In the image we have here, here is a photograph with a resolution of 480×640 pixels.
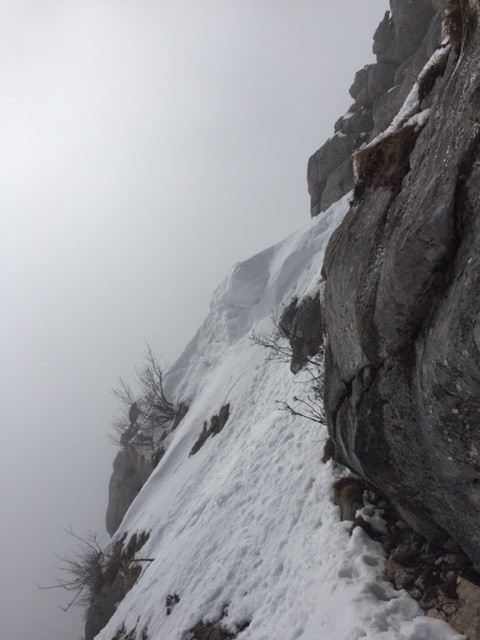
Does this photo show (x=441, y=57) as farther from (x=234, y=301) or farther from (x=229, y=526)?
(x=234, y=301)

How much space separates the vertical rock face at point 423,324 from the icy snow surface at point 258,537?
1.34m

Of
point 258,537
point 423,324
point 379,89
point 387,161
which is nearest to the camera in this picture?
point 423,324

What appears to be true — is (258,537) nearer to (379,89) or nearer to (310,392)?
(310,392)

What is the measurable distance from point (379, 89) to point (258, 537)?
31.7 metres

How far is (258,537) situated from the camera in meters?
8.34

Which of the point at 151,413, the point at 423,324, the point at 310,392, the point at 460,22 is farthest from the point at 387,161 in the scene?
the point at 151,413

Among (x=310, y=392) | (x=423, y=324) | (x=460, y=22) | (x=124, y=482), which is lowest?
(x=124, y=482)

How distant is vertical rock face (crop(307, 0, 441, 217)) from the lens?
24797mm

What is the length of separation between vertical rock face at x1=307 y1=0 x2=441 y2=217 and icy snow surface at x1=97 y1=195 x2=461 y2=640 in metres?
9.29

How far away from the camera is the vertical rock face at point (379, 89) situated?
24797mm

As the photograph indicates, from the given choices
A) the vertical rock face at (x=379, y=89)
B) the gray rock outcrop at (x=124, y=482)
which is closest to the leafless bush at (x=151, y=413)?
the gray rock outcrop at (x=124, y=482)

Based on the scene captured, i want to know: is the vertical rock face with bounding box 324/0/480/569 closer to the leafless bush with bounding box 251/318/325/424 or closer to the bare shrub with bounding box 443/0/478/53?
the bare shrub with bounding box 443/0/478/53

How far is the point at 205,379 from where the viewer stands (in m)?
24.8

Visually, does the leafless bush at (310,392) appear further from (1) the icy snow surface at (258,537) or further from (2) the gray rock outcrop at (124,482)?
(2) the gray rock outcrop at (124,482)
